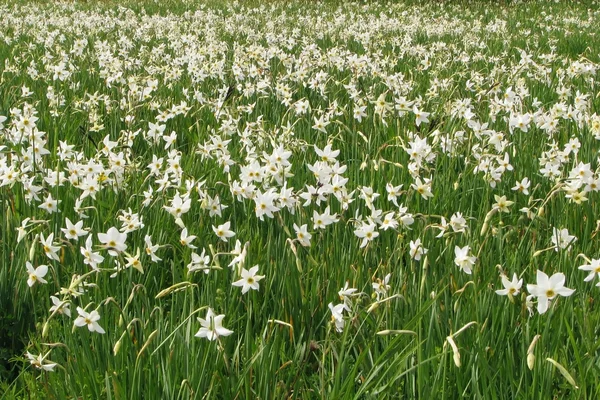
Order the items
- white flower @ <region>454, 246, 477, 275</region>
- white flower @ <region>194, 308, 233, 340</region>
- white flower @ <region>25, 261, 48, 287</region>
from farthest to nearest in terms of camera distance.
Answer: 1. white flower @ <region>454, 246, 477, 275</region>
2. white flower @ <region>25, 261, 48, 287</region>
3. white flower @ <region>194, 308, 233, 340</region>

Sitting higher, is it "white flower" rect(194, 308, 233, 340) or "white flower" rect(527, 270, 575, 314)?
"white flower" rect(527, 270, 575, 314)

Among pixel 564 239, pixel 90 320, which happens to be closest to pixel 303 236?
Result: pixel 90 320

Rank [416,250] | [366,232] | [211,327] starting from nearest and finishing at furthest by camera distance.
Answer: [211,327], [416,250], [366,232]

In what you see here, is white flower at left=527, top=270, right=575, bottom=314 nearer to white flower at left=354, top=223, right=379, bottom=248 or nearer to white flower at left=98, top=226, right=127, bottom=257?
white flower at left=354, top=223, right=379, bottom=248

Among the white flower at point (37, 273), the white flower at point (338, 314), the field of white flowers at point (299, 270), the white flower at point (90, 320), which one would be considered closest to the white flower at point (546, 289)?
the field of white flowers at point (299, 270)

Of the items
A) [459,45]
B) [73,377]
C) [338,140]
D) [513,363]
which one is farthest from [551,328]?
[459,45]

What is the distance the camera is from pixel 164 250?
311cm

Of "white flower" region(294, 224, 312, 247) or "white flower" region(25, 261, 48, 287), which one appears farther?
"white flower" region(294, 224, 312, 247)

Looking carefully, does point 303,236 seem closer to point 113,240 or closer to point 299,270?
point 299,270

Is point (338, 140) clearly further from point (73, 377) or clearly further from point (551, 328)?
point (73, 377)

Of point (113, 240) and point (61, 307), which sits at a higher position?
point (113, 240)

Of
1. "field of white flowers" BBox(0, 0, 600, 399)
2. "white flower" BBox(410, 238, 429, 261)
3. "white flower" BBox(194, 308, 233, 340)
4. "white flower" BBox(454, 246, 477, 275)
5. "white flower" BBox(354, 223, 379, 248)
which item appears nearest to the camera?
"white flower" BBox(194, 308, 233, 340)

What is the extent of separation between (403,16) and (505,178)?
11327mm

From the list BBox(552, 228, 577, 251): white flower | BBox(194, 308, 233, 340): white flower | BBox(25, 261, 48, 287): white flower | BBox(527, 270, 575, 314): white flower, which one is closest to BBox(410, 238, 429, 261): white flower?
BBox(552, 228, 577, 251): white flower
